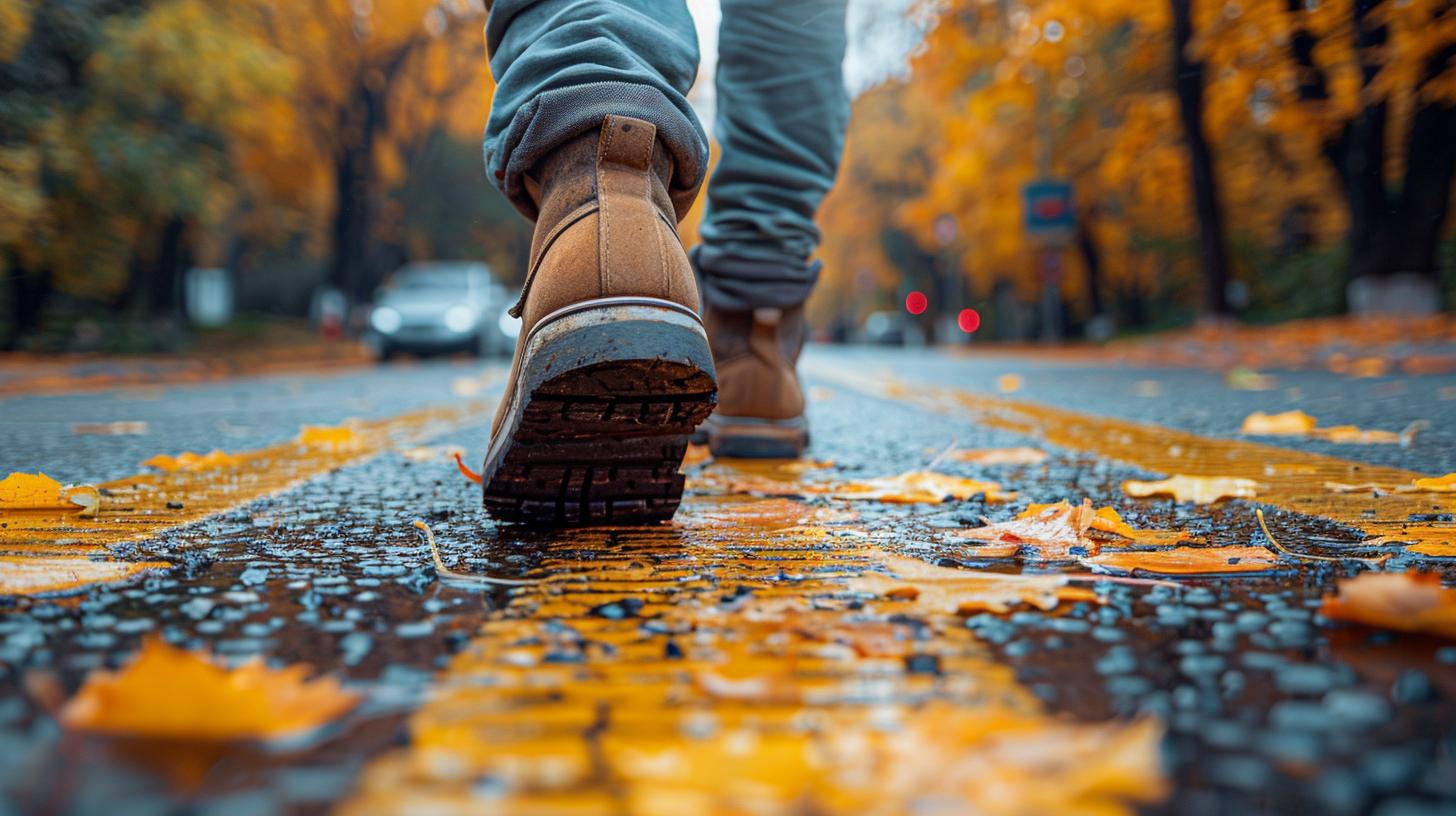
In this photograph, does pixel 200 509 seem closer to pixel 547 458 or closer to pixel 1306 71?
pixel 547 458

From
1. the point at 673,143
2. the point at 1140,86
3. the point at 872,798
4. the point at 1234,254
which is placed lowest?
the point at 872,798

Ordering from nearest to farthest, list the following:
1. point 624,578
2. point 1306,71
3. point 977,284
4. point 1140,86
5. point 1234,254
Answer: point 624,578 < point 1306,71 < point 1140,86 < point 1234,254 < point 977,284

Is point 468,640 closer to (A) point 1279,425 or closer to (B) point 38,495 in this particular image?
(B) point 38,495

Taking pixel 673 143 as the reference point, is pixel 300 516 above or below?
below

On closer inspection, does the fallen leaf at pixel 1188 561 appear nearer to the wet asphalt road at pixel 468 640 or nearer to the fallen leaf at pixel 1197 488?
the wet asphalt road at pixel 468 640

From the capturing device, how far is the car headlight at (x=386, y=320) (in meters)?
15.7

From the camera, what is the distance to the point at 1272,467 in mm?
2291

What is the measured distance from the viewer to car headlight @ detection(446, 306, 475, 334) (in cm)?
1628

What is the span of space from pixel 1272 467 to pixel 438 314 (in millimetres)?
15022

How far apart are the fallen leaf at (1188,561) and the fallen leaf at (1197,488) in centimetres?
51

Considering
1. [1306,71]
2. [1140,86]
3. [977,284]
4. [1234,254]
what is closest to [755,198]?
[1306,71]

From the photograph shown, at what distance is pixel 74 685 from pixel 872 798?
23.9 inches

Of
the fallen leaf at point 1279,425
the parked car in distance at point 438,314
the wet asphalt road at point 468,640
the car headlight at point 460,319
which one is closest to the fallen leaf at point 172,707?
the wet asphalt road at point 468,640

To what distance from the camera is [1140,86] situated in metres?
16.9
